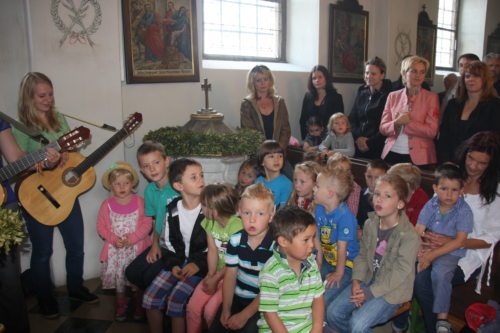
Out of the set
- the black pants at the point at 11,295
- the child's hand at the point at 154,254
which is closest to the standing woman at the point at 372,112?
the child's hand at the point at 154,254

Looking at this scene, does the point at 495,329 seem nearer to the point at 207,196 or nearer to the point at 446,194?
the point at 446,194

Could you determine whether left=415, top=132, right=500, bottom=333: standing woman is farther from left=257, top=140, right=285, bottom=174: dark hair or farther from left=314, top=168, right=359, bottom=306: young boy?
left=257, top=140, right=285, bottom=174: dark hair

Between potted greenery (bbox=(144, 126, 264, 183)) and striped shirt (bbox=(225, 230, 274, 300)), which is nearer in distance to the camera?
striped shirt (bbox=(225, 230, 274, 300))

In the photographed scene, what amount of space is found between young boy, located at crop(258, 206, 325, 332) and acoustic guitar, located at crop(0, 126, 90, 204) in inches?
66.7

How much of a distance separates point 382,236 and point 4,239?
1997 mm

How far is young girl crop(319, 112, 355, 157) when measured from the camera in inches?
180

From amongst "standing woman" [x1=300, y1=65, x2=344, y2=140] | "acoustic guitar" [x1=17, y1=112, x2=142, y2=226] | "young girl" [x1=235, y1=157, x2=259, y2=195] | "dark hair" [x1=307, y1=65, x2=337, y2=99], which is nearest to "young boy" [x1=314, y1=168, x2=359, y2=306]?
"young girl" [x1=235, y1=157, x2=259, y2=195]

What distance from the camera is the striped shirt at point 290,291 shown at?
209cm

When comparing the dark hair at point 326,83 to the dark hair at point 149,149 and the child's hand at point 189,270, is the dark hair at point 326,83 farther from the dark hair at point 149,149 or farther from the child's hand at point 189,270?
the child's hand at point 189,270

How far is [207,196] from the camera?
264 cm

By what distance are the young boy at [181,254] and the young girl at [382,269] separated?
88cm

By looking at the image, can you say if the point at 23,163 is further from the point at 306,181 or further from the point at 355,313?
the point at 355,313

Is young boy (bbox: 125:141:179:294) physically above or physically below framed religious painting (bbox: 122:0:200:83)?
below

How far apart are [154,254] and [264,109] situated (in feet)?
6.91
